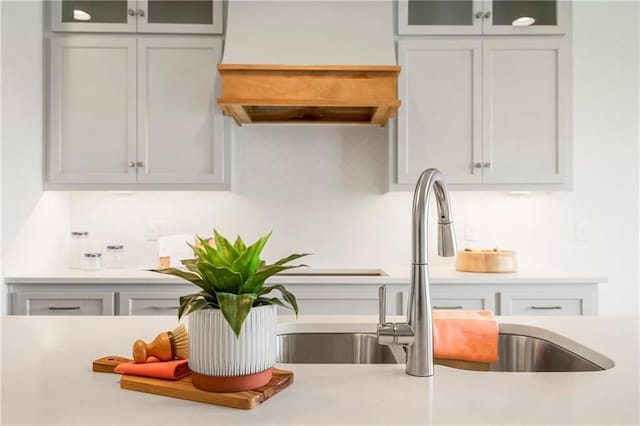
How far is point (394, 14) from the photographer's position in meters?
2.85

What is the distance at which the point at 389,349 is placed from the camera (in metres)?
1.41

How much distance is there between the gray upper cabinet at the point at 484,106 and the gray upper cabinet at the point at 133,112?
1.09m

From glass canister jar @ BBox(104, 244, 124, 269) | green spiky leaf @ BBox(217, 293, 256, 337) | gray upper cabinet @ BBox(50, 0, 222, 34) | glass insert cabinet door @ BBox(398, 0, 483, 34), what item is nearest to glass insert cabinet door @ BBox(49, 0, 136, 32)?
gray upper cabinet @ BBox(50, 0, 222, 34)

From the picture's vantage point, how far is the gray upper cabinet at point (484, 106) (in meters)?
2.82

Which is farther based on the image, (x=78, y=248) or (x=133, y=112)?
(x=78, y=248)

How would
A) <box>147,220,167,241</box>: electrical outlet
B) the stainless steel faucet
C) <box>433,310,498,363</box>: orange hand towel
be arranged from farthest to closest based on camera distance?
<box>147,220,167,241</box>: electrical outlet, <box>433,310,498,363</box>: orange hand towel, the stainless steel faucet

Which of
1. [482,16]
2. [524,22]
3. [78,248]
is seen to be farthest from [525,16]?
[78,248]

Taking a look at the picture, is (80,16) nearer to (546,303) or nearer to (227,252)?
(227,252)

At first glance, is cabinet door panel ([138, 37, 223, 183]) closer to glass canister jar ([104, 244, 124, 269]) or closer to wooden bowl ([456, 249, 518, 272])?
glass canister jar ([104, 244, 124, 269])

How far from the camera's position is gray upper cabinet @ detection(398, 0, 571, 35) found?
2.82 m

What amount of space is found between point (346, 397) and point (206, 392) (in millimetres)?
234

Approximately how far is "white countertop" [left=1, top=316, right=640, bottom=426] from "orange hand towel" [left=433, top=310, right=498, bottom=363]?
23 cm

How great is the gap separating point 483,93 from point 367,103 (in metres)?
0.73

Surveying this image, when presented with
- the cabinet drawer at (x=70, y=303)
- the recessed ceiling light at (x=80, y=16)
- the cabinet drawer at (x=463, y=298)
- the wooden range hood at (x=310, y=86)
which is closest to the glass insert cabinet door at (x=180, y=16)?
the recessed ceiling light at (x=80, y=16)
